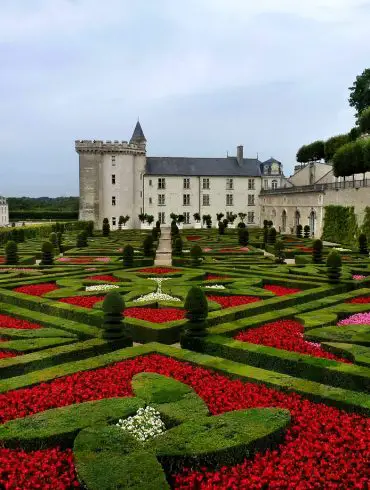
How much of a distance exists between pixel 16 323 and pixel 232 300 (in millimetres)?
6098

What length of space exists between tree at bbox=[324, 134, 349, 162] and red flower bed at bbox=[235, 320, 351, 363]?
172 ft

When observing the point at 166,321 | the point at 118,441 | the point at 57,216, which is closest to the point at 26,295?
the point at 166,321

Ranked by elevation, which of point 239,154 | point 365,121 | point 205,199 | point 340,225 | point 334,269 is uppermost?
point 239,154

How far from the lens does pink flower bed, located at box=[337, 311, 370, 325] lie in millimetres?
12039

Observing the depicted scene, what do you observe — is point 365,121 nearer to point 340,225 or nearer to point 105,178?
point 340,225

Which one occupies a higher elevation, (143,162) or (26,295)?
(143,162)

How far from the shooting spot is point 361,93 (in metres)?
55.9

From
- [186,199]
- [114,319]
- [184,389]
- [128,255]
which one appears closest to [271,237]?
[128,255]

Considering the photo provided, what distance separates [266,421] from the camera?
653 cm

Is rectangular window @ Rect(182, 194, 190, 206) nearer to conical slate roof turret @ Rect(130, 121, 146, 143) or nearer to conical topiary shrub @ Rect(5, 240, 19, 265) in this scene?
conical slate roof turret @ Rect(130, 121, 146, 143)

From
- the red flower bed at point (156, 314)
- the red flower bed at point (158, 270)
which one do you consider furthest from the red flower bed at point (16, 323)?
the red flower bed at point (158, 270)

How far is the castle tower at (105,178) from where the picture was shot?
62.7 m

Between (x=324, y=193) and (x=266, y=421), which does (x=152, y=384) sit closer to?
(x=266, y=421)

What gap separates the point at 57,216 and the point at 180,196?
24157 millimetres
